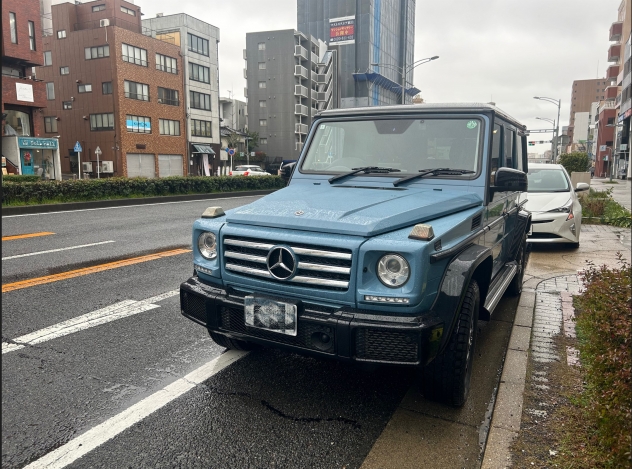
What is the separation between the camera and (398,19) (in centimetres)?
10300

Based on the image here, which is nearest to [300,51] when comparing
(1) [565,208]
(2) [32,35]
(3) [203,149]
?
(3) [203,149]

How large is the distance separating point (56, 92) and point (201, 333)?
5059 centimetres

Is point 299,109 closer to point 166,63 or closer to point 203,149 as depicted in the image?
point 203,149

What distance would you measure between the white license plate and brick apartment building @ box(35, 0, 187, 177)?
4426cm

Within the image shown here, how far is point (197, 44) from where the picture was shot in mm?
52906

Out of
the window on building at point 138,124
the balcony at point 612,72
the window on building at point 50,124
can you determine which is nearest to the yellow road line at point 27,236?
the window on building at point 138,124

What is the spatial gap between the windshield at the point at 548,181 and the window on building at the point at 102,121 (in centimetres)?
4118

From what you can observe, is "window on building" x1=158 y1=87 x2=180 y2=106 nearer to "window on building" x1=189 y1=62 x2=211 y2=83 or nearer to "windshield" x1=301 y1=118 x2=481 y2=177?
"window on building" x1=189 y1=62 x2=211 y2=83

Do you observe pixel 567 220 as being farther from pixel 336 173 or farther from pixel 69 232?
pixel 69 232

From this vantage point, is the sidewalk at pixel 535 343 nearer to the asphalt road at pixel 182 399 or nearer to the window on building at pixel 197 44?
the asphalt road at pixel 182 399

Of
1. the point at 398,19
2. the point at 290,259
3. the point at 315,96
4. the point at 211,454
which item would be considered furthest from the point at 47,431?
the point at 398,19

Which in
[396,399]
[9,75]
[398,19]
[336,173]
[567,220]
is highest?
[398,19]

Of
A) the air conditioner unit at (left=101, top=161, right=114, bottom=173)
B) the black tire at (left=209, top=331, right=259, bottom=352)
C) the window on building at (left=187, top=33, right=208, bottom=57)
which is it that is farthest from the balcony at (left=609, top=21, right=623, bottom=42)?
the black tire at (left=209, top=331, right=259, bottom=352)

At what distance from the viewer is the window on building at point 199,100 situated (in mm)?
52406
